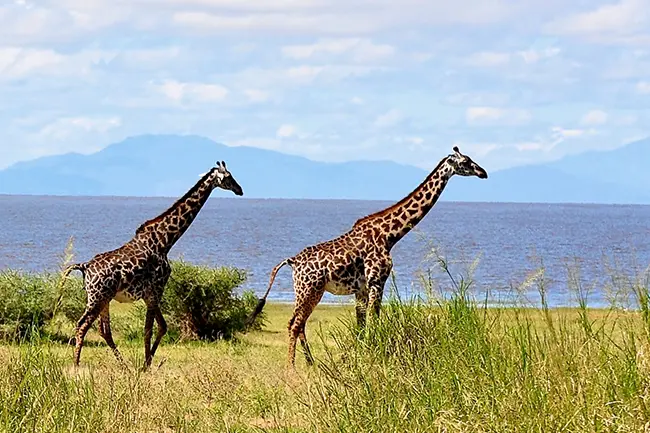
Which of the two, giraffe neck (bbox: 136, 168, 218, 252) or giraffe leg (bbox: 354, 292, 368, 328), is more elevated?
giraffe neck (bbox: 136, 168, 218, 252)

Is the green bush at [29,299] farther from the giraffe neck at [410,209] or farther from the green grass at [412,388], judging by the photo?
the green grass at [412,388]

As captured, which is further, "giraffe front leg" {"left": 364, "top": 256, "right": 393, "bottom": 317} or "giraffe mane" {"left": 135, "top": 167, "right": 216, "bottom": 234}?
"giraffe mane" {"left": 135, "top": 167, "right": 216, "bottom": 234}

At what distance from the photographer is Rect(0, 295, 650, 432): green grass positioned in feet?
26.4

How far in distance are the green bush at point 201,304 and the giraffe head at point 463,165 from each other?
5.77m

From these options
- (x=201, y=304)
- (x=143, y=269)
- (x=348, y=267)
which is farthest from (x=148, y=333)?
(x=201, y=304)

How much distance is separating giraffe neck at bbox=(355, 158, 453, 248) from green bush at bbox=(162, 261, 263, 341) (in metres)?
5.29

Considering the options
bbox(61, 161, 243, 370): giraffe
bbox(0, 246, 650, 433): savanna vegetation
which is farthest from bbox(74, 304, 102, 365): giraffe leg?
bbox(0, 246, 650, 433): savanna vegetation

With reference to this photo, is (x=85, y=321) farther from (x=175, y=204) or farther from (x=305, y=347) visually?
(x=305, y=347)

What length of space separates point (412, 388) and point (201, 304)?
34.8 ft

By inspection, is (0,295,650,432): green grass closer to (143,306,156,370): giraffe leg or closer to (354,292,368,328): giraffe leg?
(354,292,368,328): giraffe leg

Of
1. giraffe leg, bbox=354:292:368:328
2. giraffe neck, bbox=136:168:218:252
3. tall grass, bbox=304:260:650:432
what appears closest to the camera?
tall grass, bbox=304:260:650:432

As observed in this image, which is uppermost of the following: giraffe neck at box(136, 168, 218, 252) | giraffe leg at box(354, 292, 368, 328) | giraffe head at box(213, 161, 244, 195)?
giraffe head at box(213, 161, 244, 195)

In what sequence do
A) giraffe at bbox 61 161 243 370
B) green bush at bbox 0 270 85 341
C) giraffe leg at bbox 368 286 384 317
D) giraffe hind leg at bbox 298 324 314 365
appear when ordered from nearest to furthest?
1. giraffe hind leg at bbox 298 324 314 365
2. giraffe at bbox 61 161 243 370
3. giraffe leg at bbox 368 286 384 317
4. green bush at bbox 0 270 85 341

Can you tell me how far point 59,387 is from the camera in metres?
9.25
